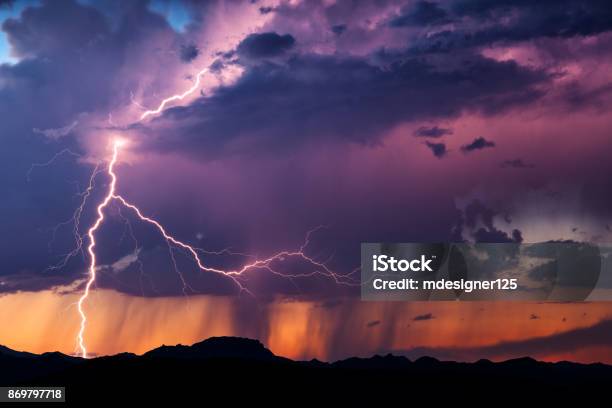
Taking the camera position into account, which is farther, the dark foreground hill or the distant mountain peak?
the distant mountain peak

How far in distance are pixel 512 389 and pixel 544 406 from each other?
9.41 ft

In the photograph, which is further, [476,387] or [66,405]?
[476,387]

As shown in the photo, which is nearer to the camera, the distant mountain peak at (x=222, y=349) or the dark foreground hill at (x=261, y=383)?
the dark foreground hill at (x=261, y=383)

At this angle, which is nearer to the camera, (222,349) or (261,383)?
(261,383)

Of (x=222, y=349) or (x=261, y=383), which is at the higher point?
(x=222, y=349)

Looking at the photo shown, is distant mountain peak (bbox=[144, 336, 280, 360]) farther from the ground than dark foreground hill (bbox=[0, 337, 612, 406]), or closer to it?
farther from the ground

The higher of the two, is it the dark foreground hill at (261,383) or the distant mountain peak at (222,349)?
the distant mountain peak at (222,349)

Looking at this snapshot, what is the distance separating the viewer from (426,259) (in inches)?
846

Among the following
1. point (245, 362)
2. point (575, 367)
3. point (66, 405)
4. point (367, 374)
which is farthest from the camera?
point (575, 367)

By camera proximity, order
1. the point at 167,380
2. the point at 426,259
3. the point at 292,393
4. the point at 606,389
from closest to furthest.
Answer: the point at 426,259
the point at 167,380
the point at 292,393
the point at 606,389

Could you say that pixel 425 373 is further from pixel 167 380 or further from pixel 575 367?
pixel 575 367

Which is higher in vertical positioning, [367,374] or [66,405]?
[367,374]

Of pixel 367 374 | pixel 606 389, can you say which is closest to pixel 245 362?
pixel 367 374

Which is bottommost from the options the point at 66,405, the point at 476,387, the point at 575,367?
the point at 66,405
